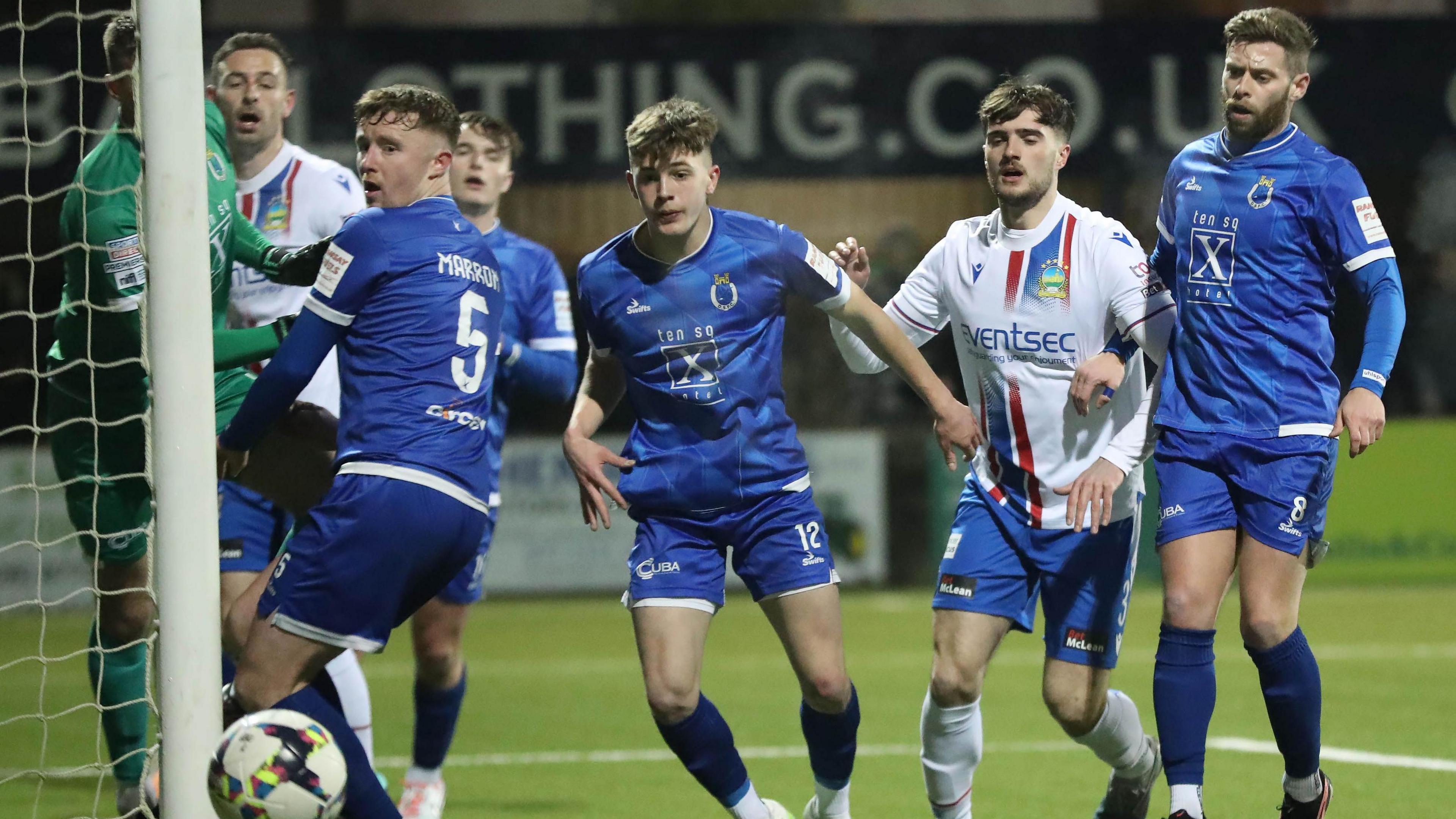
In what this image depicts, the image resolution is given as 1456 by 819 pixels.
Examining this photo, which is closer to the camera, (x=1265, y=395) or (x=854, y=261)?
(x=1265, y=395)

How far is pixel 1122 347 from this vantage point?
447cm

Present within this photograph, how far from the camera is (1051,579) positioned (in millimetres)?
4527

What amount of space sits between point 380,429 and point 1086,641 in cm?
186

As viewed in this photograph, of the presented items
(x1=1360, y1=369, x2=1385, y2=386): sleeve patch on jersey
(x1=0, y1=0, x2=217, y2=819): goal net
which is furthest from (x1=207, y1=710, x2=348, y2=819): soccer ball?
(x1=1360, y1=369, x2=1385, y2=386): sleeve patch on jersey

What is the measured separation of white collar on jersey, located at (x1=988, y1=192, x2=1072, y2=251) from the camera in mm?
4555

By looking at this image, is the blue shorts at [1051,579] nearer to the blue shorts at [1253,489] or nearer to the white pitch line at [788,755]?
the blue shorts at [1253,489]

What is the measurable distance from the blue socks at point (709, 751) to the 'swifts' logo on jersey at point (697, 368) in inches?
29.2

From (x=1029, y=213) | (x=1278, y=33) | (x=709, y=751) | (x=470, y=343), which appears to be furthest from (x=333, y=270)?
(x=1278, y=33)

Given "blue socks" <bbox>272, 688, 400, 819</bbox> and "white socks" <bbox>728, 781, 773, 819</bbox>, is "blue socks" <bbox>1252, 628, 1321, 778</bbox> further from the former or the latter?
"blue socks" <bbox>272, 688, 400, 819</bbox>

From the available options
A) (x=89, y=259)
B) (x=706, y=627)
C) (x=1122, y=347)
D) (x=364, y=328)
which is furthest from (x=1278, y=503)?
(x=89, y=259)

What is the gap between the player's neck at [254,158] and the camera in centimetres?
544

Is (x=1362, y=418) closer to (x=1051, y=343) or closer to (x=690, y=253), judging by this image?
(x=1051, y=343)

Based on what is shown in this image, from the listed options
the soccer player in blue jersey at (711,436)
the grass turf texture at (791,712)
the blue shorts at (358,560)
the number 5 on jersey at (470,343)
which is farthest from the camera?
the grass turf texture at (791,712)

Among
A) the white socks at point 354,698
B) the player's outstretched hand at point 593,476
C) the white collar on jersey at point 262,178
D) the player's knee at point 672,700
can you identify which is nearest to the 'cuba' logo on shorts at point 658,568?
the player's outstretched hand at point 593,476
